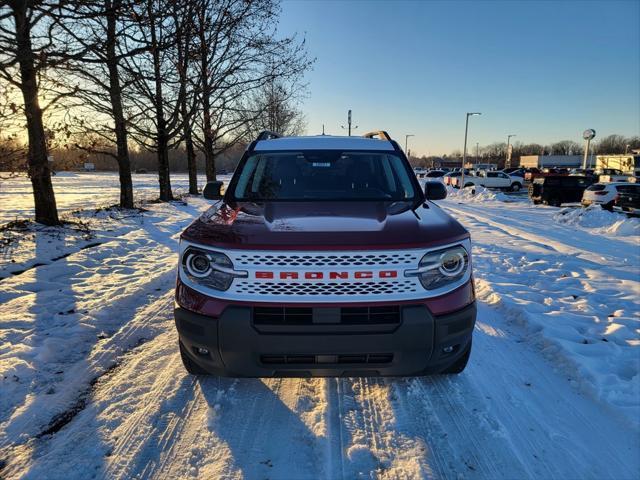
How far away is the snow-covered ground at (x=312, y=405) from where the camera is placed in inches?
90.1

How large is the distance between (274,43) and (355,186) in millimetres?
11991

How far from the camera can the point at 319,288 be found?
2389 mm

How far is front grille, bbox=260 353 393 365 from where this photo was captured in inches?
94.4

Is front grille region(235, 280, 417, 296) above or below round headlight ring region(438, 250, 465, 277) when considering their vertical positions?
below

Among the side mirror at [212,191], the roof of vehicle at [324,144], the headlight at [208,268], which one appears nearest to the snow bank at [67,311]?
the headlight at [208,268]

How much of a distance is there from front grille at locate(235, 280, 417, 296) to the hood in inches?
8.8

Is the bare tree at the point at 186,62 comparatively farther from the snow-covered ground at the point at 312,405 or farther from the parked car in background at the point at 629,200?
the parked car in background at the point at 629,200

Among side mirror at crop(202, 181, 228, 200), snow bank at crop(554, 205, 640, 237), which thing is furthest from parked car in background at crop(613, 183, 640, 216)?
Result: side mirror at crop(202, 181, 228, 200)

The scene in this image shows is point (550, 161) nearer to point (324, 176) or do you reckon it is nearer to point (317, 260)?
point (324, 176)

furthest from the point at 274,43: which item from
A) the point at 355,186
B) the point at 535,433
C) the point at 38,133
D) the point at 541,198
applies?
the point at 541,198

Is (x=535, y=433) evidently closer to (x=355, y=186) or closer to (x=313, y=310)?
(x=313, y=310)

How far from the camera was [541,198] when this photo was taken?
70.2ft

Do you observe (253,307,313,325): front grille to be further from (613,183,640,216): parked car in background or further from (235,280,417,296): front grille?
(613,183,640,216): parked car in background

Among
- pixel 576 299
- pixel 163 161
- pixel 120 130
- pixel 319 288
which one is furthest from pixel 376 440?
pixel 163 161
